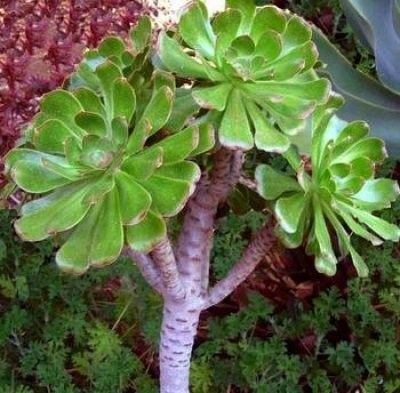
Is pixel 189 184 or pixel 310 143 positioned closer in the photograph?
pixel 189 184

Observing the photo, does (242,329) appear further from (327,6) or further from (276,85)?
(327,6)

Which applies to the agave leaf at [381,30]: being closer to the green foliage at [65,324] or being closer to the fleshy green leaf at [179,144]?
the green foliage at [65,324]

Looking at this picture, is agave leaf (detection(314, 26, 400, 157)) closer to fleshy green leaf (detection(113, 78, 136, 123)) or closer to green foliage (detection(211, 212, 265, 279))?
green foliage (detection(211, 212, 265, 279))

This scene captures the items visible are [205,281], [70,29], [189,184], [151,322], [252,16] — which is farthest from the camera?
[70,29]

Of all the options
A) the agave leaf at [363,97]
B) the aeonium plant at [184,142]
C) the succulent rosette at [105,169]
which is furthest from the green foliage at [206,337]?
the succulent rosette at [105,169]

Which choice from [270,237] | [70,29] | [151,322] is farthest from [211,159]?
[70,29]

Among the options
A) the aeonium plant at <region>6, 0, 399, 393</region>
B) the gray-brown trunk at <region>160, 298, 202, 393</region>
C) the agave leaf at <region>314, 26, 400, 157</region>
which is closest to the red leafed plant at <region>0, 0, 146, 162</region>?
the agave leaf at <region>314, 26, 400, 157</region>

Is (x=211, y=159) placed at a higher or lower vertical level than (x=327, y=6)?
higher

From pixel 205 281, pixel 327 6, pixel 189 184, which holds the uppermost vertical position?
pixel 189 184
